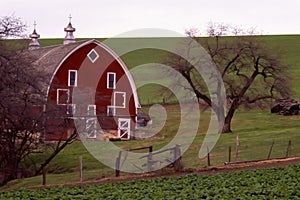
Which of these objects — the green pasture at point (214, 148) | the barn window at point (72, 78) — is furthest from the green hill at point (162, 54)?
the barn window at point (72, 78)

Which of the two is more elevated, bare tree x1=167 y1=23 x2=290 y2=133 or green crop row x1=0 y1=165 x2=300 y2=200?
bare tree x1=167 y1=23 x2=290 y2=133

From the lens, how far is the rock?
60.7m

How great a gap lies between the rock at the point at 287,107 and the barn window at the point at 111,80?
1675 centimetres

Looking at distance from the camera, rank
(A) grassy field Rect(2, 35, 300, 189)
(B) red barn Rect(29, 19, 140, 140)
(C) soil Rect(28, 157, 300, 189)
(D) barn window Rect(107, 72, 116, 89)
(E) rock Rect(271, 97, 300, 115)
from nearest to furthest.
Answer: (C) soil Rect(28, 157, 300, 189) < (A) grassy field Rect(2, 35, 300, 189) < (B) red barn Rect(29, 19, 140, 140) < (D) barn window Rect(107, 72, 116, 89) < (E) rock Rect(271, 97, 300, 115)

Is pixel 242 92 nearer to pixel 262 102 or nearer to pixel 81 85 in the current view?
pixel 262 102

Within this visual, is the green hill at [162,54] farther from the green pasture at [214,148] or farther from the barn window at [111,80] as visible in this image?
the barn window at [111,80]

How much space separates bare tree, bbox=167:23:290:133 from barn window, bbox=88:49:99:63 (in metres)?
6.73

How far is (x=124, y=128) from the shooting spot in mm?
51188

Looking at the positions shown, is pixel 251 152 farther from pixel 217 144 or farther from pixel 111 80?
pixel 111 80

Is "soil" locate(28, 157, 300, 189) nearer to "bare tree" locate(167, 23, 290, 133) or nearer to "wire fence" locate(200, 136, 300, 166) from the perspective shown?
"wire fence" locate(200, 136, 300, 166)

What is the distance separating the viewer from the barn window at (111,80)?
52875mm

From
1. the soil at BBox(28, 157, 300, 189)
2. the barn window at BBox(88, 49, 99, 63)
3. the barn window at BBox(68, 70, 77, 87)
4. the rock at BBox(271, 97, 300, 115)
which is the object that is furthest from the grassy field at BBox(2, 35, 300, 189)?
the barn window at BBox(88, 49, 99, 63)

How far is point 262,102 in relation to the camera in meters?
53.3

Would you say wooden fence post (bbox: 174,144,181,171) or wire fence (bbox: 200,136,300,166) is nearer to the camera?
wooden fence post (bbox: 174,144,181,171)
